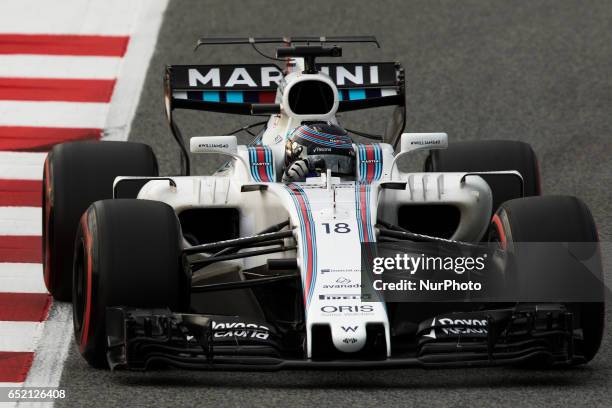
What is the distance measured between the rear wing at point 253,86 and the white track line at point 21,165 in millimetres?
2680

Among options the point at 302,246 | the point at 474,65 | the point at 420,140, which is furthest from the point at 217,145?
the point at 474,65

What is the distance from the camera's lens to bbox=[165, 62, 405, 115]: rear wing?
12094mm

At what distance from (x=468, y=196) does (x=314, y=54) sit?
151 centimetres

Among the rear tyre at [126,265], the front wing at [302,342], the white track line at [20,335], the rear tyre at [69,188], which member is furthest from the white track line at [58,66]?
the front wing at [302,342]

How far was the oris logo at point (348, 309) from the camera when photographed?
9086mm

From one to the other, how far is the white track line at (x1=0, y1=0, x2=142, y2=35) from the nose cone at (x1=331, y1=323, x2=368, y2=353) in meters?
9.14

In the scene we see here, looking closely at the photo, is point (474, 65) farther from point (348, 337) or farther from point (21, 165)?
point (348, 337)

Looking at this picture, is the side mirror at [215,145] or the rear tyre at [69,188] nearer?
the side mirror at [215,145]

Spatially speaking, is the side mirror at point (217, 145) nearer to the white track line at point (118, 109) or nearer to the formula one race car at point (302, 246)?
the formula one race car at point (302, 246)

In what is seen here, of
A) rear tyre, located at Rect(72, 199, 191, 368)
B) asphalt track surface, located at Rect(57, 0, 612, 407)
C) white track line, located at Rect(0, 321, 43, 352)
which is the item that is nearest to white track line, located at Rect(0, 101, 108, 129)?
asphalt track surface, located at Rect(57, 0, 612, 407)

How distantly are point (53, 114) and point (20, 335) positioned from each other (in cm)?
544

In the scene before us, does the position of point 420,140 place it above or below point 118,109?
below

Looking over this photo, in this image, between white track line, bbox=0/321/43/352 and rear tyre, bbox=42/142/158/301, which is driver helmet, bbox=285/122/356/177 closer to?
rear tyre, bbox=42/142/158/301

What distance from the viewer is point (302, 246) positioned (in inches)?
376
